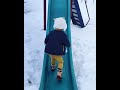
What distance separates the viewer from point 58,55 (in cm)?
500

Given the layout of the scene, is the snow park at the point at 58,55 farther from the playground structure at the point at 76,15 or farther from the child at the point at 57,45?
the playground structure at the point at 76,15

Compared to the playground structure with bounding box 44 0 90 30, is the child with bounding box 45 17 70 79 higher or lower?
lower

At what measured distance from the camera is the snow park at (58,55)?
502 centimetres

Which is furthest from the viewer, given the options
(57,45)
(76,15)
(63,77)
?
(76,15)

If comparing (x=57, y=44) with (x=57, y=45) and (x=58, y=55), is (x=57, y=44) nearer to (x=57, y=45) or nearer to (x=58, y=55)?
(x=57, y=45)

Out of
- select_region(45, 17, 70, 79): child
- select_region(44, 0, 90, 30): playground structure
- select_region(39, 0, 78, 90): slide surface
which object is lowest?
select_region(39, 0, 78, 90): slide surface

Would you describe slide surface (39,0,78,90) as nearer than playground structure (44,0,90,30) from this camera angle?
Yes

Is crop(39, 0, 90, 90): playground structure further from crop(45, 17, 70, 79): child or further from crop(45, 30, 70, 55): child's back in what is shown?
crop(45, 30, 70, 55): child's back

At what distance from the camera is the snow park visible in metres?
5.02

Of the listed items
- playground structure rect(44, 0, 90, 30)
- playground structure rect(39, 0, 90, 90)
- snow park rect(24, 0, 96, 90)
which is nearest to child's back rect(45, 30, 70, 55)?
snow park rect(24, 0, 96, 90)

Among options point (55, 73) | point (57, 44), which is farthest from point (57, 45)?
point (55, 73)

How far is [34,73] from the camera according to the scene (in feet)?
17.5

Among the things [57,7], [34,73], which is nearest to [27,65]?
[34,73]

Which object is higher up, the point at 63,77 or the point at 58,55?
the point at 58,55
